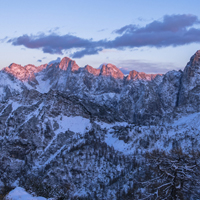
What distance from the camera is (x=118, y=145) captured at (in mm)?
194375

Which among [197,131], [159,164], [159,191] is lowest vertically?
[197,131]

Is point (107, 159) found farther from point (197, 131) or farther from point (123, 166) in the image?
point (197, 131)

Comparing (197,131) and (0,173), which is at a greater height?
(197,131)

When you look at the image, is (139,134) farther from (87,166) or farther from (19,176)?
(19,176)

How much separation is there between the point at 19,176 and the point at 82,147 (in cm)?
4889

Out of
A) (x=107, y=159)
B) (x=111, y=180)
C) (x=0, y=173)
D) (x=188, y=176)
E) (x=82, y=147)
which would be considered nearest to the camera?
(x=188, y=176)

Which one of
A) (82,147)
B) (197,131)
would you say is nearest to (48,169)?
(82,147)

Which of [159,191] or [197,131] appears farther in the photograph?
[197,131]

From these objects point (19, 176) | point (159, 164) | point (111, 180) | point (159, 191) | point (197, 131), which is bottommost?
point (19, 176)

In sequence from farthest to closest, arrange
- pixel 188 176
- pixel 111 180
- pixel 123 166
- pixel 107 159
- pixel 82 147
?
pixel 82 147
pixel 107 159
pixel 123 166
pixel 111 180
pixel 188 176

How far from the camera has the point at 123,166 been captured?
158500 mm

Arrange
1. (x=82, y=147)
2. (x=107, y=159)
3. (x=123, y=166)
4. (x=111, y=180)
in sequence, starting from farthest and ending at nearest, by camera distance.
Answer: (x=82, y=147)
(x=107, y=159)
(x=123, y=166)
(x=111, y=180)

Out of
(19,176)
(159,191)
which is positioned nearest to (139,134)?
(19,176)

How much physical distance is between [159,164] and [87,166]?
14095 cm
